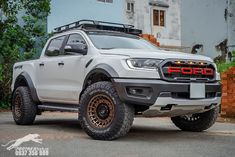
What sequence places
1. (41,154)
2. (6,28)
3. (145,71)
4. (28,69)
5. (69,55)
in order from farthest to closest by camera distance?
(6,28)
(28,69)
(69,55)
(145,71)
(41,154)

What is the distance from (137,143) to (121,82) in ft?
3.11

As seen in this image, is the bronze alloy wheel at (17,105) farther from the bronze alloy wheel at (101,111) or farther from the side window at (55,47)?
the bronze alloy wheel at (101,111)

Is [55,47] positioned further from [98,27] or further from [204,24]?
[204,24]

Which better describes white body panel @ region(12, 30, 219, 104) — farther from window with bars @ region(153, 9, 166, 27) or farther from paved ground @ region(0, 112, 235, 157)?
window with bars @ region(153, 9, 166, 27)

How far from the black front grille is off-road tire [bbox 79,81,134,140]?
2.47 feet

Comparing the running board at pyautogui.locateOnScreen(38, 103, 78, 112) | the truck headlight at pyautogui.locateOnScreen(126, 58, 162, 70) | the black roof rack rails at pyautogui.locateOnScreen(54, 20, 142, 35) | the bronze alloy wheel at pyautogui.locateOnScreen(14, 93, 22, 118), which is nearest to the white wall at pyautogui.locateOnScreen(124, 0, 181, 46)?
the bronze alloy wheel at pyautogui.locateOnScreen(14, 93, 22, 118)

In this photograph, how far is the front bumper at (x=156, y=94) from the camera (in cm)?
686

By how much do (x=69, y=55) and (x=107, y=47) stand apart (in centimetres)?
90

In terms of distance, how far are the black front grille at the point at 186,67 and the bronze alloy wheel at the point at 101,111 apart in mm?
955

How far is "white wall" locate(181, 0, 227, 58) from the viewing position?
31.6m

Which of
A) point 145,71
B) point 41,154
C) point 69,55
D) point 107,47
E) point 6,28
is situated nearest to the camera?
point 41,154

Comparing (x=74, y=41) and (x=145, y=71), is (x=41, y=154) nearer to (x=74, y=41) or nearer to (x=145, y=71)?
(x=145, y=71)

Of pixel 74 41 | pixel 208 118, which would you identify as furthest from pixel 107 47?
pixel 208 118

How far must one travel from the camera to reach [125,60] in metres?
7.12
